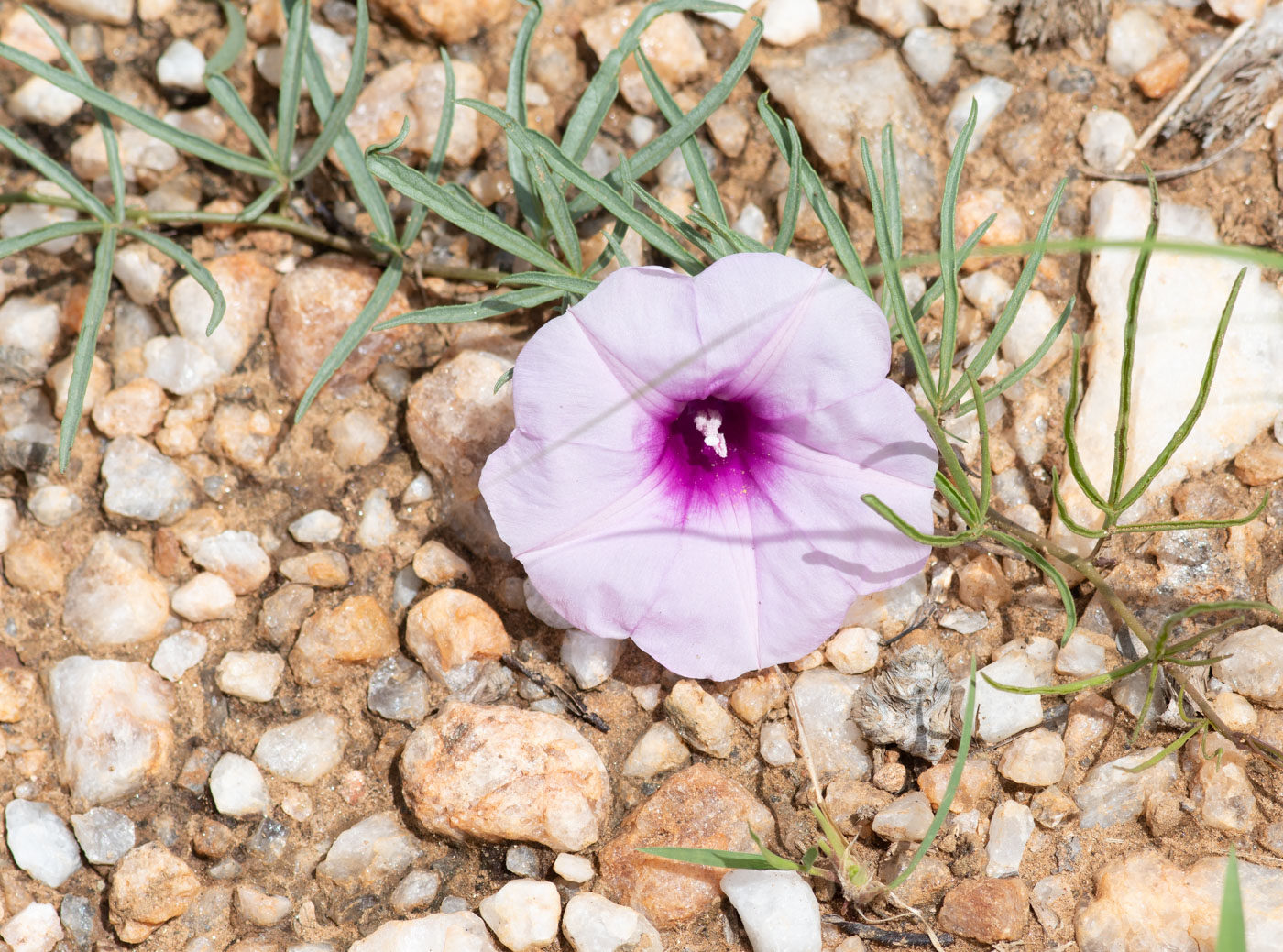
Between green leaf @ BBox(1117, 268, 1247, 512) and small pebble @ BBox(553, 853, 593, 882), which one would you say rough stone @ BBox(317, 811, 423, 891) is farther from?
green leaf @ BBox(1117, 268, 1247, 512)

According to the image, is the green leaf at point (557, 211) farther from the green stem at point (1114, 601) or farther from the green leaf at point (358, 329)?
the green stem at point (1114, 601)

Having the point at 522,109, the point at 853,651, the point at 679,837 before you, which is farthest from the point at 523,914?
the point at 522,109

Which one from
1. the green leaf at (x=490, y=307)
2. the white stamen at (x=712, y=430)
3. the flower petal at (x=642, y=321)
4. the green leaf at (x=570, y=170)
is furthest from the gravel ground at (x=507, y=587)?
the flower petal at (x=642, y=321)

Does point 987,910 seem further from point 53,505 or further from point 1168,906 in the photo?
point 53,505

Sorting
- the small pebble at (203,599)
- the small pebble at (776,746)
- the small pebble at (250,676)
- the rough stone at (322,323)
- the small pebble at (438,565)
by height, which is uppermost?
the rough stone at (322,323)

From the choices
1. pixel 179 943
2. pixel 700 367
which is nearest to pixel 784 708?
pixel 700 367
